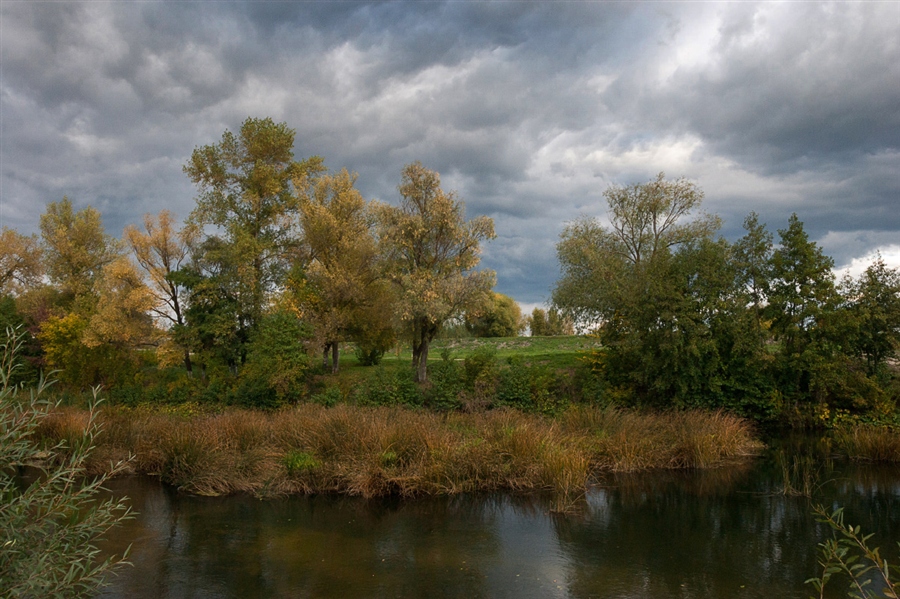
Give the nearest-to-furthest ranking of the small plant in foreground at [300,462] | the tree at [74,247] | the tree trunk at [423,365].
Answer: the small plant in foreground at [300,462] < the tree trunk at [423,365] < the tree at [74,247]

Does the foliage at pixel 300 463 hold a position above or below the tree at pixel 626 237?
below

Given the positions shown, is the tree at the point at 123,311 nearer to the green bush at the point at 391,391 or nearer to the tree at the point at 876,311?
the green bush at the point at 391,391

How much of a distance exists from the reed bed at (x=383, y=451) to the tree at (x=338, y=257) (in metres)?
11.6

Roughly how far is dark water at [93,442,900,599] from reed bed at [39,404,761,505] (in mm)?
590

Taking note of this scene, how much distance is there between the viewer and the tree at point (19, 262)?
43.5 meters

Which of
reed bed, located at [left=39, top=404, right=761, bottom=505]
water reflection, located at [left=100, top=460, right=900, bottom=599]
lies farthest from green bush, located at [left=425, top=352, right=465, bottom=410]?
water reflection, located at [left=100, top=460, right=900, bottom=599]

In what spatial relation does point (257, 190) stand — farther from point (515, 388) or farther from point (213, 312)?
point (515, 388)

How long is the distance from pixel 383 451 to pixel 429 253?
13.9m

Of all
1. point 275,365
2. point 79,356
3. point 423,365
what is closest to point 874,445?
point 423,365

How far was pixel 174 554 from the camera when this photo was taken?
1114cm

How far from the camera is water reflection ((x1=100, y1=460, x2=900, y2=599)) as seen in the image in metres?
9.57

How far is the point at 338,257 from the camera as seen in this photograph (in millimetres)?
31422

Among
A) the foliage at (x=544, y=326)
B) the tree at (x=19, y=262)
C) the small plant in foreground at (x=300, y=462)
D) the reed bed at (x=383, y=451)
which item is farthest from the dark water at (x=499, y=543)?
the foliage at (x=544, y=326)

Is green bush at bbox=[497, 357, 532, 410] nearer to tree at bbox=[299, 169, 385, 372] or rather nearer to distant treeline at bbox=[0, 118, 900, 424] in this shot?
distant treeline at bbox=[0, 118, 900, 424]
